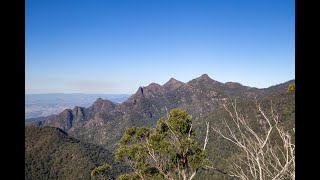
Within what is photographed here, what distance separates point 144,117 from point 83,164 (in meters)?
97.1

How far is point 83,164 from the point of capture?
56.1 m

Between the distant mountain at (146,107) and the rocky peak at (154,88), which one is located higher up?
the rocky peak at (154,88)

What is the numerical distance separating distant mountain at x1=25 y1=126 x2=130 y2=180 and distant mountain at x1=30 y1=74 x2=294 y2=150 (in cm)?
5023

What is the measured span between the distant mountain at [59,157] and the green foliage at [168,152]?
4027 cm

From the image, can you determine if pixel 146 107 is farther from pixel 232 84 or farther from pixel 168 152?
pixel 168 152

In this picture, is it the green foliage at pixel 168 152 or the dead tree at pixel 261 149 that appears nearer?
the dead tree at pixel 261 149

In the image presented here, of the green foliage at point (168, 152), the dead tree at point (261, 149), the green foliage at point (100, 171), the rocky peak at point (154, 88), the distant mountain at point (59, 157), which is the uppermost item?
the rocky peak at point (154, 88)

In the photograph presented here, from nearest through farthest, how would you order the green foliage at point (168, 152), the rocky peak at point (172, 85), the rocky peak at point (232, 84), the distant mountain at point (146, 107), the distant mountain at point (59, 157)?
the green foliage at point (168, 152) < the distant mountain at point (59, 157) < the distant mountain at point (146, 107) < the rocky peak at point (232, 84) < the rocky peak at point (172, 85)

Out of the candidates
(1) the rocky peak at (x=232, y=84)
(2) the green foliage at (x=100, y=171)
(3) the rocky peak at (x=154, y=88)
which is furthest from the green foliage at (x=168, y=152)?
(3) the rocky peak at (x=154, y=88)

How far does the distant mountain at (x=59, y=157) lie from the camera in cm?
5191

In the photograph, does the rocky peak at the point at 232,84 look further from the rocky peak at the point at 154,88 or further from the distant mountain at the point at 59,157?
the distant mountain at the point at 59,157
